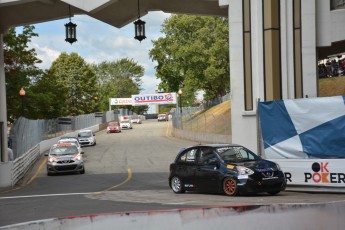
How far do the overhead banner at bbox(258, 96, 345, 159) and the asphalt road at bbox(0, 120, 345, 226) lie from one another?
4.50 ft

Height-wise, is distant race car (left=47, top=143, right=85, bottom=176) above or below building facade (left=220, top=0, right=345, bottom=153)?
below

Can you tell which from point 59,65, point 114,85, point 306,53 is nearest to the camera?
point 306,53

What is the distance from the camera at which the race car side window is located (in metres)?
17.6

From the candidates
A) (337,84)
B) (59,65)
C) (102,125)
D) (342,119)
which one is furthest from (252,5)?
(59,65)

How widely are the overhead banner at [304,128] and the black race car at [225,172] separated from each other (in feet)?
5.48

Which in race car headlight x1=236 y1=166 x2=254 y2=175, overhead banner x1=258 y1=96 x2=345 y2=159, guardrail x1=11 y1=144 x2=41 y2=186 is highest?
overhead banner x1=258 y1=96 x2=345 y2=159

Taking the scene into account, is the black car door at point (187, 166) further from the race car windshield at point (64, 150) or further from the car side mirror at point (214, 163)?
the race car windshield at point (64, 150)

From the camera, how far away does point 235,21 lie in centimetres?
2136

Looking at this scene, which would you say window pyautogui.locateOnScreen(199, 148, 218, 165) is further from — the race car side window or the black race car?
the race car side window

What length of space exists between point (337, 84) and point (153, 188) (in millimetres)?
17746

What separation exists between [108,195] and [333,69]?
20536 millimetres

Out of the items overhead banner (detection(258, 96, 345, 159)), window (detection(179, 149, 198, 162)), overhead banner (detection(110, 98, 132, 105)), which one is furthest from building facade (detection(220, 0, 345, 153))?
overhead banner (detection(110, 98, 132, 105))

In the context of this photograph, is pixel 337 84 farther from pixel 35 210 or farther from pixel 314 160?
pixel 35 210

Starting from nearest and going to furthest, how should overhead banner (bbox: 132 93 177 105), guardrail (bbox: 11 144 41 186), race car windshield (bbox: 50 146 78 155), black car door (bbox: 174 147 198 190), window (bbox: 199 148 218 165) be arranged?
window (bbox: 199 148 218 165)
black car door (bbox: 174 147 198 190)
guardrail (bbox: 11 144 41 186)
race car windshield (bbox: 50 146 78 155)
overhead banner (bbox: 132 93 177 105)
